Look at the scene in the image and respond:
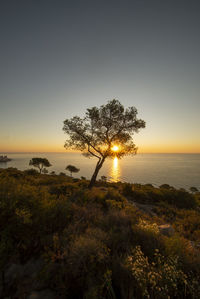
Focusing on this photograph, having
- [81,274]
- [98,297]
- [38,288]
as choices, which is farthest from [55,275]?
[98,297]

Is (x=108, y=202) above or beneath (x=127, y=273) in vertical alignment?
beneath

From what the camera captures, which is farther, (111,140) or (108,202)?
(111,140)

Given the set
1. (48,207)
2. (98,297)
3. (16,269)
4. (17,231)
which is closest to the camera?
(98,297)

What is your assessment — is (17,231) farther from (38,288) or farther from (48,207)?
(38,288)

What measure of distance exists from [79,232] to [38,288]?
1596mm

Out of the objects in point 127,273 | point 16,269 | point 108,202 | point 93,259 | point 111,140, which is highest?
point 111,140

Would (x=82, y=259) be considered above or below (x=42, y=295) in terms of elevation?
above

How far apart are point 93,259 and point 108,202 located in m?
5.37

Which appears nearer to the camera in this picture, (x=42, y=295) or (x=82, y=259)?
(x=42, y=295)

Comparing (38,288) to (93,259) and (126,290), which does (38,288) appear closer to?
(93,259)

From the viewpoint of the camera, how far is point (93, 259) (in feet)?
9.00

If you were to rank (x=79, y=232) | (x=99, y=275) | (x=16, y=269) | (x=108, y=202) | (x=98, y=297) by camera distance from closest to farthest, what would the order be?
(x=98, y=297) < (x=99, y=275) < (x=16, y=269) < (x=79, y=232) < (x=108, y=202)

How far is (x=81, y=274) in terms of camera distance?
8.89 ft

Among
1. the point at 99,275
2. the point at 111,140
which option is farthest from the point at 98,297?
the point at 111,140
